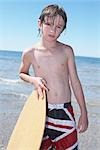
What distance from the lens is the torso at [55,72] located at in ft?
7.22

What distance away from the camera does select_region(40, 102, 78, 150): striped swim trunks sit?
217 centimetres

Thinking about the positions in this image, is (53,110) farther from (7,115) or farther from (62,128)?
(7,115)

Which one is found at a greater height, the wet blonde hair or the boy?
the wet blonde hair

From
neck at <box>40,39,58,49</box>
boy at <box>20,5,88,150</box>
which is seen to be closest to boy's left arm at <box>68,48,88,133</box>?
boy at <box>20,5,88,150</box>

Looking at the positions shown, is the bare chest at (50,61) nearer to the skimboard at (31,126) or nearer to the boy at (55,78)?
the boy at (55,78)

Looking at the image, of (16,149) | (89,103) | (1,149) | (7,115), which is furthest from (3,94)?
(16,149)

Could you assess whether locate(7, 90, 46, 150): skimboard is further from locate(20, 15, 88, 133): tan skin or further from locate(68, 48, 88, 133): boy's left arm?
locate(68, 48, 88, 133): boy's left arm

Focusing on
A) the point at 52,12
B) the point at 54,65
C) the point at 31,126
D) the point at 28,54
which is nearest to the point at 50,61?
the point at 54,65

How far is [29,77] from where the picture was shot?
2207 mm

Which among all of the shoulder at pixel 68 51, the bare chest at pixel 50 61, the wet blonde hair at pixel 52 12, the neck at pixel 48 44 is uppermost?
the wet blonde hair at pixel 52 12

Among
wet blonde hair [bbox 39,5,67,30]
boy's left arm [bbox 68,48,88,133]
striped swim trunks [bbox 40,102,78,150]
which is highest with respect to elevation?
wet blonde hair [bbox 39,5,67,30]

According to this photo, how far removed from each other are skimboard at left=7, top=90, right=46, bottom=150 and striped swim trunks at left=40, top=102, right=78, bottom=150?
56 mm

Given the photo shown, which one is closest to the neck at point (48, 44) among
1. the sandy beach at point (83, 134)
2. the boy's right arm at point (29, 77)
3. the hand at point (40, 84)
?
the boy's right arm at point (29, 77)

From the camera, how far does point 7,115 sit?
5.24m
